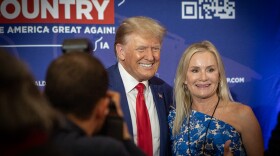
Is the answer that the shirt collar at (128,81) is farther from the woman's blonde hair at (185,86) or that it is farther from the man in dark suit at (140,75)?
the woman's blonde hair at (185,86)

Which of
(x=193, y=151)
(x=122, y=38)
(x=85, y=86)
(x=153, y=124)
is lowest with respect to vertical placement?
(x=193, y=151)

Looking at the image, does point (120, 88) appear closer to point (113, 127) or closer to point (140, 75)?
point (140, 75)

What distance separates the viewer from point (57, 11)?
9.32ft

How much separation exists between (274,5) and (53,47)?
1704 mm

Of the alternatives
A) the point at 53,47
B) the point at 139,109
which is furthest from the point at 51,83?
the point at 53,47

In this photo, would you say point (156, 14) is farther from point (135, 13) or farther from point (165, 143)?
point (165, 143)

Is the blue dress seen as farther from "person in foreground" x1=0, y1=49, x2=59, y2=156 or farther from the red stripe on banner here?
"person in foreground" x1=0, y1=49, x2=59, y2=156

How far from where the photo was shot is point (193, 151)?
229 centimetres

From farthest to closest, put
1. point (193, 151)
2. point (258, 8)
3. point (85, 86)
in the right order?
point (258, 8) → point (193, 151) → point (85, 86)

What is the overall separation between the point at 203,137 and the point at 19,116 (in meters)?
1.60

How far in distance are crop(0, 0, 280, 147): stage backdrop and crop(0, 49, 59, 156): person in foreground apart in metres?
2.05

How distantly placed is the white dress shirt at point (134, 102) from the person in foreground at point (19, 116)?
146 cm

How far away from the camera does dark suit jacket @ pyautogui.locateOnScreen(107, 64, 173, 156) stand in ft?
7.52

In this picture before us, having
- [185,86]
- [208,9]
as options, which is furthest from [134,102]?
[208,9]
